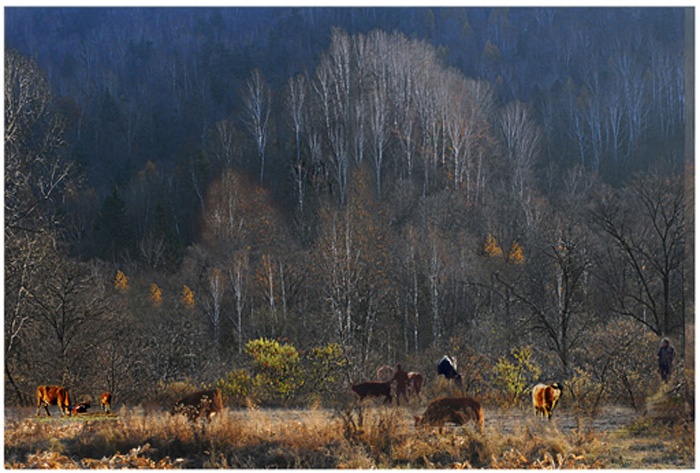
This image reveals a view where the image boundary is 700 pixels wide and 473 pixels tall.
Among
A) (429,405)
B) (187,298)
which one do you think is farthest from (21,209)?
(187,298)

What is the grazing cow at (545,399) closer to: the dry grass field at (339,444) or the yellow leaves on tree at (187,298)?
the dry grass field at (339,444)

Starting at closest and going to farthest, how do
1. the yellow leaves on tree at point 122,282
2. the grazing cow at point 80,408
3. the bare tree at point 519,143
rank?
the grazing cow at point 80,408
the yellow leaves on tree at point 122,282
the bare tree at point 519,143

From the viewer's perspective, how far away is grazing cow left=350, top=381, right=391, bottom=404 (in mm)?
8852

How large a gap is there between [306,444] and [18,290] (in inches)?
208

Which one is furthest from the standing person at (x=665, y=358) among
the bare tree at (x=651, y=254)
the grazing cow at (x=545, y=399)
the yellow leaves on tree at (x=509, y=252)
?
the yellow leaves on tree at (x=509, y=252)

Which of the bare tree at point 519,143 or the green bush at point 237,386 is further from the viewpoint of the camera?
the bare tree at point 519,143

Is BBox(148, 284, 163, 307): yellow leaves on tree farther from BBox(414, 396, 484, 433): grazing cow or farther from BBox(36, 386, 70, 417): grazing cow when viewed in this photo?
BBox(414, 396, 484, 433): grazing cow

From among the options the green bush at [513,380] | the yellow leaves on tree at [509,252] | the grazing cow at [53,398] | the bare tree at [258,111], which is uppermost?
the bare tree at [258,111]

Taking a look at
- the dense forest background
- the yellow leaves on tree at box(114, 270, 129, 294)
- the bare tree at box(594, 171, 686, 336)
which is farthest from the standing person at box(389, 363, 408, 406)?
the yellow leaves on tree at box(114, 270, 129, 294)

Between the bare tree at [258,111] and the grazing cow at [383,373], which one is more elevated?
the bare tree at [258,111]

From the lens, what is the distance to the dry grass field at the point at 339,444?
6.97 m

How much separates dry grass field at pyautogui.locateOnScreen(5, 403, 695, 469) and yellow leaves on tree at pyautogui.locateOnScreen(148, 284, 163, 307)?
13.4 metres

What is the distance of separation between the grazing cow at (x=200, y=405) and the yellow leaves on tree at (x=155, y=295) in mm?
13548

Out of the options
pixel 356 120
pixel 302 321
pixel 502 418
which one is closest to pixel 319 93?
pixel 356 120
